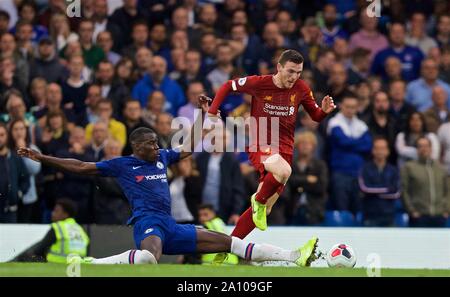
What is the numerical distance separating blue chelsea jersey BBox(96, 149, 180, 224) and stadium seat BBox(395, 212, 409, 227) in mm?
6212

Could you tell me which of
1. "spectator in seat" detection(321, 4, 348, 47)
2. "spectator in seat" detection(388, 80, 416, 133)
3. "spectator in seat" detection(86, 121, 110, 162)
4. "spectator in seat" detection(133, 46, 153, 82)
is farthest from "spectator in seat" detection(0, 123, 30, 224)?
"spectator in seat" detection(321, 4, 348, 47)

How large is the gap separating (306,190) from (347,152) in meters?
1.02

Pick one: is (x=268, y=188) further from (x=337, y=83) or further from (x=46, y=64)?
(x=46, y=64)

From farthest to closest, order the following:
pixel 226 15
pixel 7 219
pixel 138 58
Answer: pixel 226 15, pixel 138 58, pixel 7 219

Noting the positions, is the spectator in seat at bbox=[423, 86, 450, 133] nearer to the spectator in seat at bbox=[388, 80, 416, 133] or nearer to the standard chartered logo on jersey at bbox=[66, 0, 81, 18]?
the spectator in seat at bbox=[388, 80, 416, 133]

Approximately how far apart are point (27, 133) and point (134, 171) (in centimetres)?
497

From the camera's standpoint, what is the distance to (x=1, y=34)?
2130 centimetres

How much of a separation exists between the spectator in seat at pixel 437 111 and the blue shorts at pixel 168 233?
23.5ft

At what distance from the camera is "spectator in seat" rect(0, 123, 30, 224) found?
60.1 feet

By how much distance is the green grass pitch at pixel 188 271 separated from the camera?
13047 millimetres

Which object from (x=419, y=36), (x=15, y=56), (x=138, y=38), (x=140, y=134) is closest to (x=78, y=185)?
(x=15, y=56)
